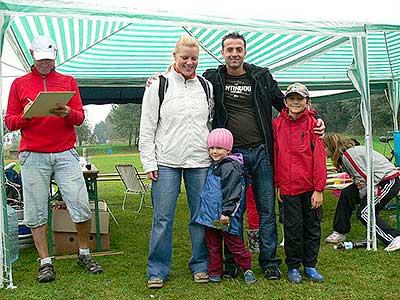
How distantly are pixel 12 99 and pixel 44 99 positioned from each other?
43 cm

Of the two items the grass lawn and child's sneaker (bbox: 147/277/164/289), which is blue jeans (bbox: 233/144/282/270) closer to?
the grass lawn

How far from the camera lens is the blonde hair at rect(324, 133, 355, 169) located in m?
4.59

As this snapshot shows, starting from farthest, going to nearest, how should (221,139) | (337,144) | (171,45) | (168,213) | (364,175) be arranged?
(171,45) → (337,144) → (364,175) → (168,213) → (221,139)

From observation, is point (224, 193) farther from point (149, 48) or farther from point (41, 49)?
point (149, 48)

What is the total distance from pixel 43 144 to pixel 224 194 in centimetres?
132

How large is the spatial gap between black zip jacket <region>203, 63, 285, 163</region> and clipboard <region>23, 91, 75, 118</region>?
978mm

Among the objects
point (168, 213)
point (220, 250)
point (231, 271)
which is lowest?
point (231, 271)

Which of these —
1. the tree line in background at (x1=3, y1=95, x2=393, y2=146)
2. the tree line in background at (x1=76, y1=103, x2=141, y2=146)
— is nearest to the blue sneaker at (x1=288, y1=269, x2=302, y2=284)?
the tree line in background at (x1=3, y1=95, x2=393, y2=146)

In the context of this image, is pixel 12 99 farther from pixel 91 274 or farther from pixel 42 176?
pixel 91 274

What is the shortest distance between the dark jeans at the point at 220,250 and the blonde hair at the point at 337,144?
1.57 m

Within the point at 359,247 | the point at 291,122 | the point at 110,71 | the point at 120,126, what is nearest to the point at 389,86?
the point at 110,71

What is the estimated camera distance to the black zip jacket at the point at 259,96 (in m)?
3.44

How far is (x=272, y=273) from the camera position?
3527mm

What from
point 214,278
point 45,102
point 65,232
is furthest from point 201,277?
point 65,232
